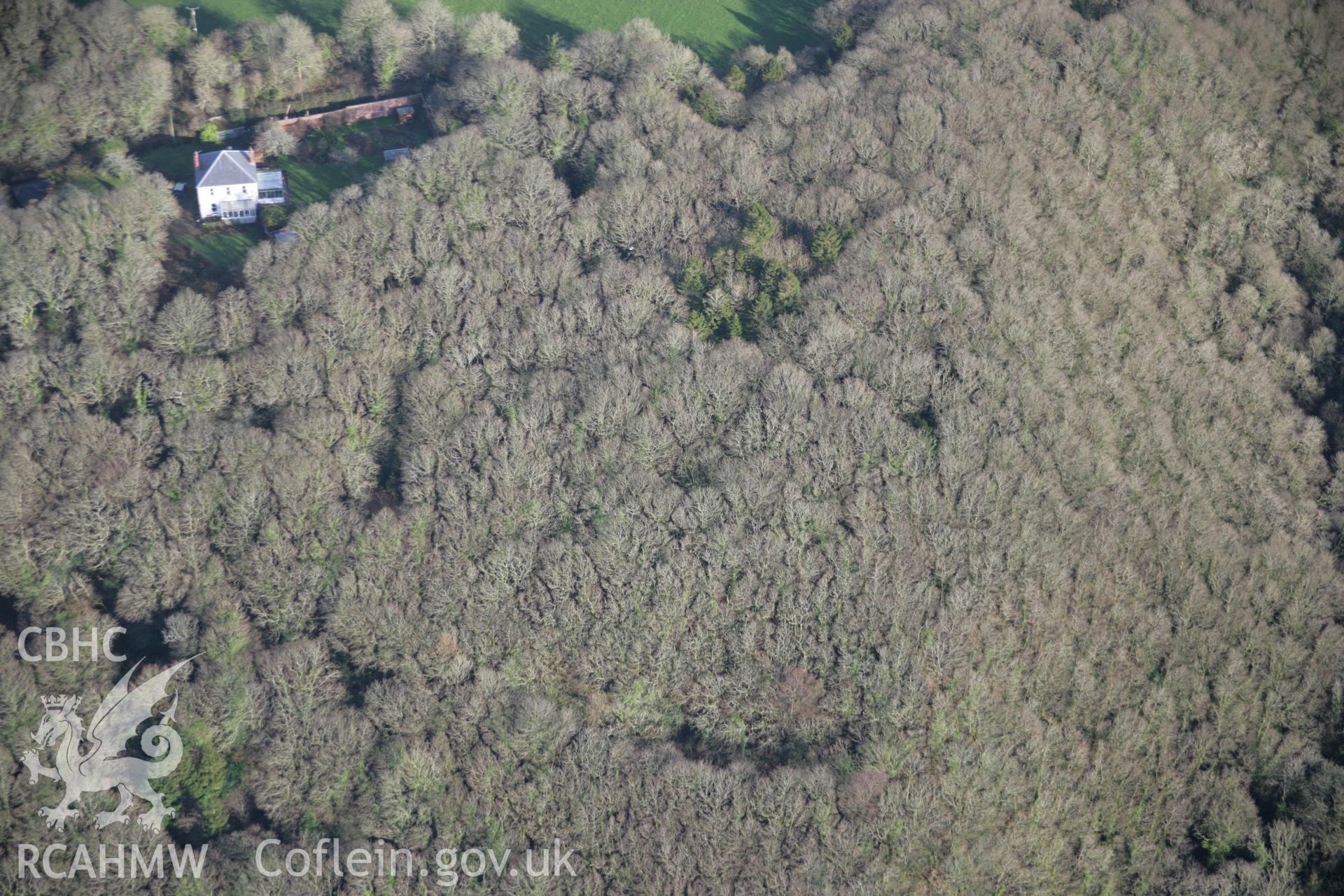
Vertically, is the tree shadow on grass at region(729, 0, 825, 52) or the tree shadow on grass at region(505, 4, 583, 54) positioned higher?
the tree shadow on grass at region(729, 0, 825, 52)

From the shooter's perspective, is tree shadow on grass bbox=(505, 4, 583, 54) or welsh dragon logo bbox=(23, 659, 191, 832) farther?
tree shadow on grass bbox=(505, 4, 583, 54)

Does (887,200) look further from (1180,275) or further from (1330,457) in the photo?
(1330,457)

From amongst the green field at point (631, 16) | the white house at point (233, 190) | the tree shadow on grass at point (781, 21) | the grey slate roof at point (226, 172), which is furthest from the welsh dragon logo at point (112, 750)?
the tree shadow on grass at point (781, 21)

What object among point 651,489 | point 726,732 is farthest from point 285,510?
point 726,732

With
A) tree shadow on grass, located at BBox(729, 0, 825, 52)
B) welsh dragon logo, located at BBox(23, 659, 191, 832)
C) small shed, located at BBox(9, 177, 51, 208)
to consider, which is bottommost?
welsh dragon logo, located at BBox(23, 659, 191, 832)

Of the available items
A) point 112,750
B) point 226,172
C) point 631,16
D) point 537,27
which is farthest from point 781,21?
point 112,750

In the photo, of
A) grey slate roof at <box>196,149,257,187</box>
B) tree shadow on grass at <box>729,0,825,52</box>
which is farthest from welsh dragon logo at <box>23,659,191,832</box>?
tree shadow on grass at <box>729,0,825,52</box>

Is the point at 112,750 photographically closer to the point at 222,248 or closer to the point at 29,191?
the point at 222,248

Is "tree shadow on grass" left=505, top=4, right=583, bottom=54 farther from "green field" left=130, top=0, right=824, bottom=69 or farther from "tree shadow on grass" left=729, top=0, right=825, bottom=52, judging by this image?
"tree shadow on grass" left=729, top=0, right=825, bottom=52
